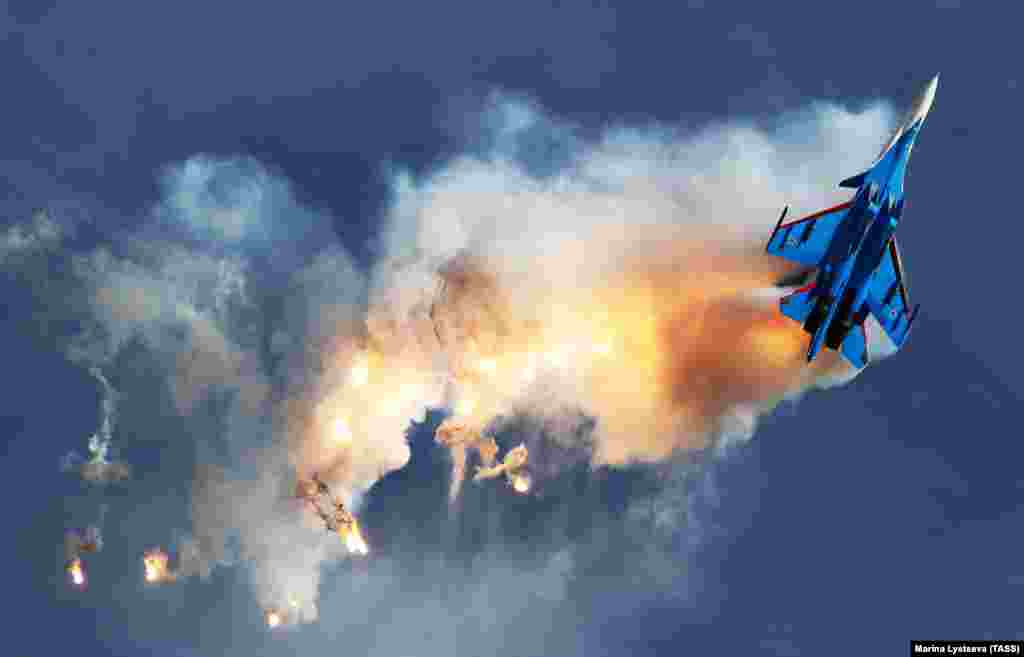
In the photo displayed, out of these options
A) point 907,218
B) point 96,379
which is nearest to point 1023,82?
point 907,218

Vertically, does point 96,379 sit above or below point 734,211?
below

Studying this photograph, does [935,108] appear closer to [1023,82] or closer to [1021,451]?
[1023,82]

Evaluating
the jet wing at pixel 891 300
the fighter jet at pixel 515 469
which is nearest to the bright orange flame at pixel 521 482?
the fighter jet at pixel 515 469

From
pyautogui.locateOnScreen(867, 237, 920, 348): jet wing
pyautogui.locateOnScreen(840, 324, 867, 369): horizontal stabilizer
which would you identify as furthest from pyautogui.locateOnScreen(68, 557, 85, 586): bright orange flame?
pyautogui.locateOnScreen(867, 237, 920, 348): jet wing

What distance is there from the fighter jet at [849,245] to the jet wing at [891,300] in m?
0.90

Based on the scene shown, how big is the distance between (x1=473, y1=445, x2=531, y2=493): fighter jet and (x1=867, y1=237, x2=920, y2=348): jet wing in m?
29.7

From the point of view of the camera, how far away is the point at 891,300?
8312 cm

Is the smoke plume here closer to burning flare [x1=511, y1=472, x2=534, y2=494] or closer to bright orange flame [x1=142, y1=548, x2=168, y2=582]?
burning flare [x1=511, y1=472, x2=534, y2=494]

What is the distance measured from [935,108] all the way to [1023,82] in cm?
1369

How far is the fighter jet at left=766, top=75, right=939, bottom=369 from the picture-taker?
77500 millimetres

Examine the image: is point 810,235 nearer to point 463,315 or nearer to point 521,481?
point 463,315

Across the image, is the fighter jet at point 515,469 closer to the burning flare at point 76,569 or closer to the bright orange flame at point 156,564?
the bright orange flame at point 156,564

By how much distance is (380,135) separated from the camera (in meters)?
112

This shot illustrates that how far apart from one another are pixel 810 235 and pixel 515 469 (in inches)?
1179
